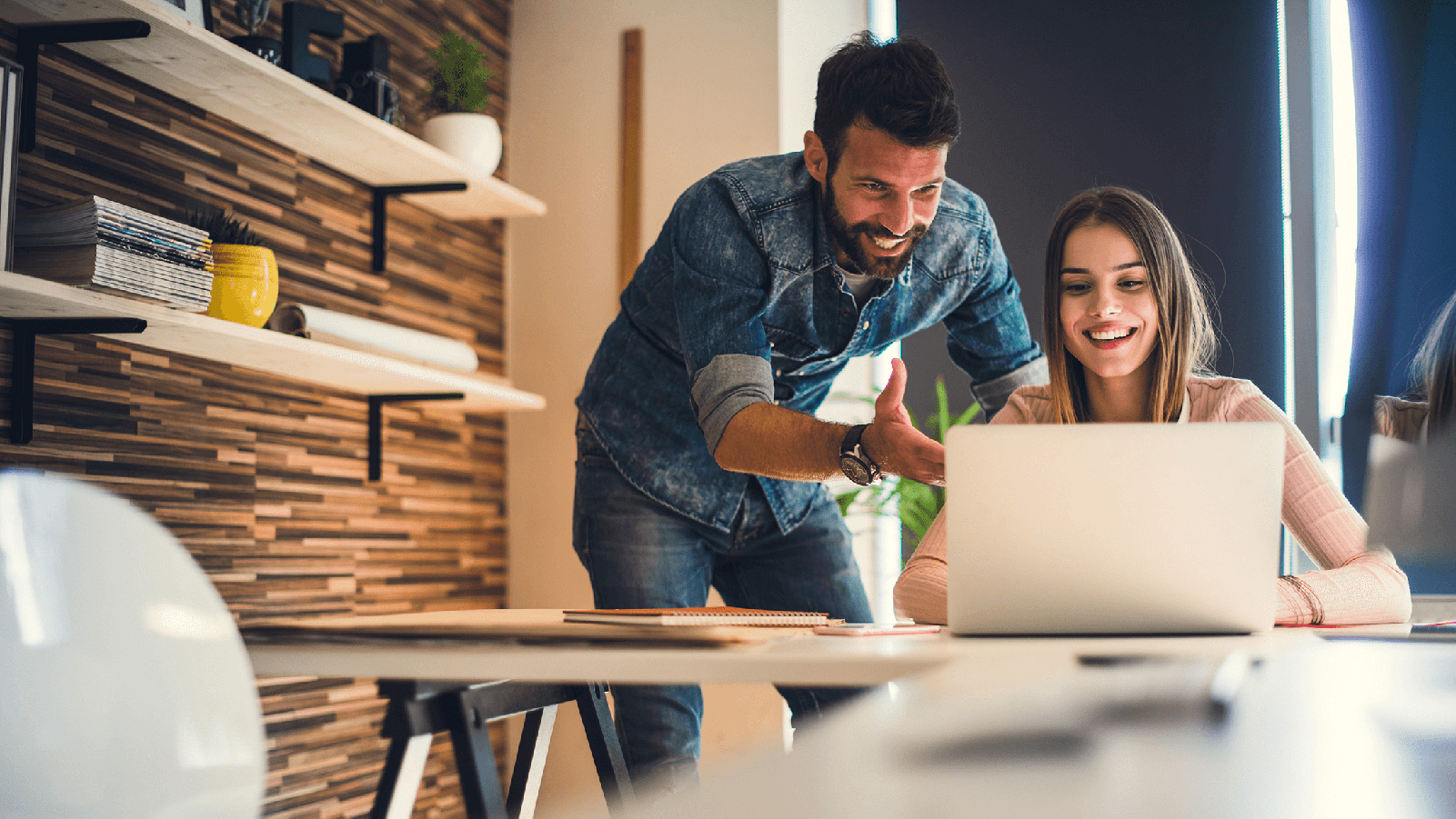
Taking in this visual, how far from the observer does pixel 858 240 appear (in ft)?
5.57

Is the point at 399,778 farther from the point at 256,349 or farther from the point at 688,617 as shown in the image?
the point at 256,349

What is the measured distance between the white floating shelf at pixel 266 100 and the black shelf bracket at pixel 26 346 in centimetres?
46

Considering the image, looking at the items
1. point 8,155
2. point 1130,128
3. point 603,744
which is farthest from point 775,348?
point 1130,128

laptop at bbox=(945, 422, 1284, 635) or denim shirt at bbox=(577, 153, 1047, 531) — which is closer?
laptop at bbox=(945, 422, 1284, 635)

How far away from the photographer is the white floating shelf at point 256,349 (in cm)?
162

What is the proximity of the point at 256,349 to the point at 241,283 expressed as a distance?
0.13 meters

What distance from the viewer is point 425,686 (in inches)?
37.4

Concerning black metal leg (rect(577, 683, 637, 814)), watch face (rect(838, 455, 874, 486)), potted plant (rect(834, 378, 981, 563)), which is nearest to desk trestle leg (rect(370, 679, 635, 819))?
black metal leg (rect(577, 683, 637, 814))

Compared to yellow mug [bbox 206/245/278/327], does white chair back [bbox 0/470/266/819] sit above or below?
below

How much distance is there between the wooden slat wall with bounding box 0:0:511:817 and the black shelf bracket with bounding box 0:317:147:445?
0.9 inches

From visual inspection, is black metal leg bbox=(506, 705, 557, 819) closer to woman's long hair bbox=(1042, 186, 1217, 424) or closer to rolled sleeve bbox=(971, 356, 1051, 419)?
woman's long hair bbox=(1042, 186, 1217, 424)

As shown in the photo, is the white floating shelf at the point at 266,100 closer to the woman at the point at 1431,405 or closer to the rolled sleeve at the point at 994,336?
the rolled sleeve at the point at 994,336

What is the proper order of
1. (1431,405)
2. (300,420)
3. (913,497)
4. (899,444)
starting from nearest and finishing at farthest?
(1431,405) < (899,444) < (300,420) < (913,497)

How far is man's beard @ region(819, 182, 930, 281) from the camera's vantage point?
169 cm
